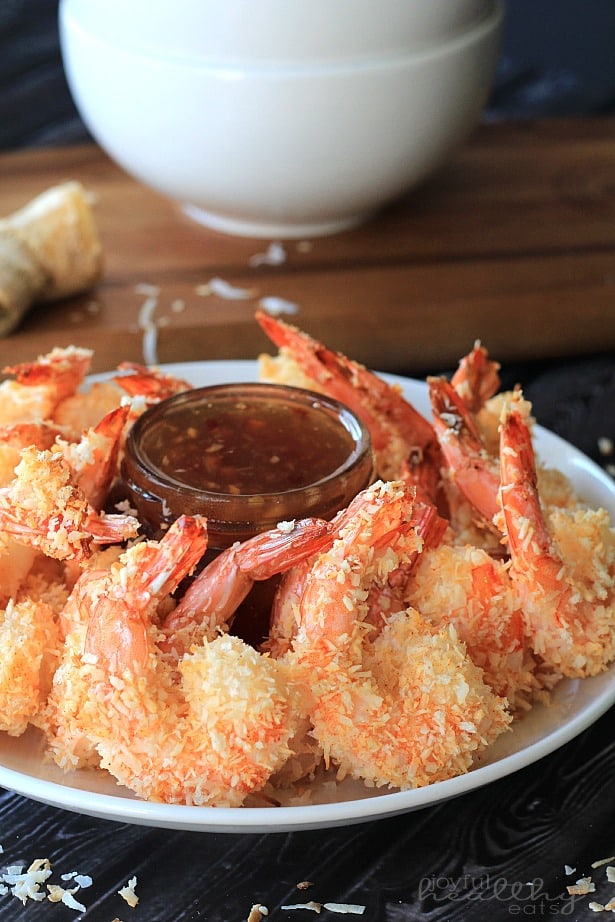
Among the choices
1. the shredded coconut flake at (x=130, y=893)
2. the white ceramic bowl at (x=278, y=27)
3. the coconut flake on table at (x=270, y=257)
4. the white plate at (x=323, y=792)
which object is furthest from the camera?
the coconut flake on table at (x=270, y=257)

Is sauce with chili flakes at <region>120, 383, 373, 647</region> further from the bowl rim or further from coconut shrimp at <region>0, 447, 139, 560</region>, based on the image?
the bowl rim

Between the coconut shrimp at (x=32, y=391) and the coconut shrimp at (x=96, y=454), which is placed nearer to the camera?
the coconut shrimp at (x=96, y=454)

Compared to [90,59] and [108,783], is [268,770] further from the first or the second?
[90,59]

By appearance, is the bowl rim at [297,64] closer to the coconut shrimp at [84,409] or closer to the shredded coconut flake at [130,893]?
the coconut shrimp at [84,409]

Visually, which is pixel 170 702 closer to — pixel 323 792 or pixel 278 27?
pixel 323 792

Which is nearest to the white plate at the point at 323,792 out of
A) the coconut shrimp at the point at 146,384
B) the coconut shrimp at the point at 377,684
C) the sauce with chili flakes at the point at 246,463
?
the coconut shrimp at the point at 377,684

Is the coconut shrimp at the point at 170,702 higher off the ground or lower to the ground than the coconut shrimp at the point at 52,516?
lower
